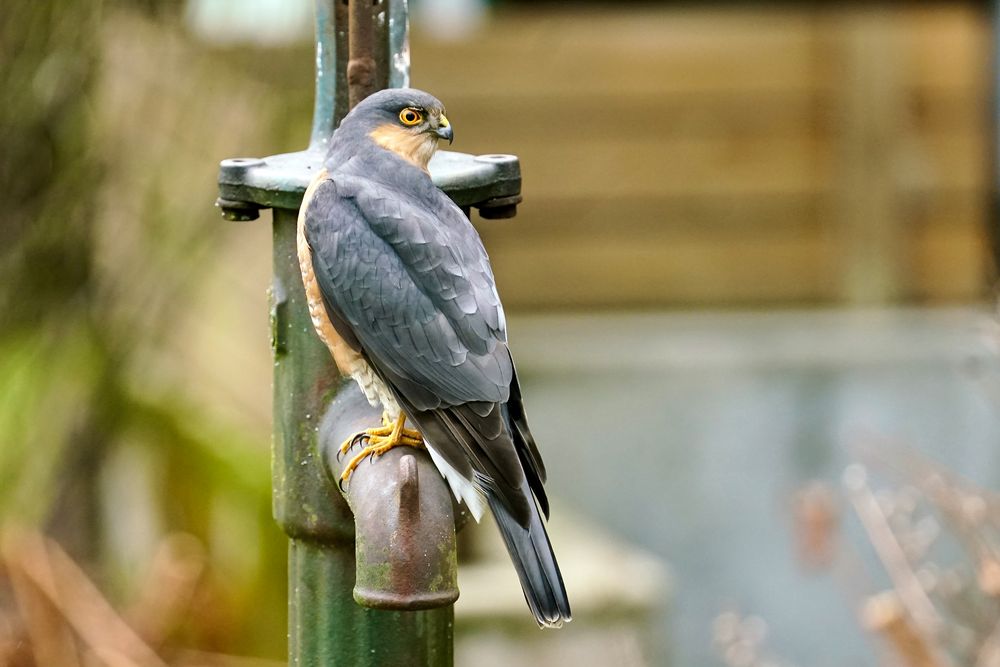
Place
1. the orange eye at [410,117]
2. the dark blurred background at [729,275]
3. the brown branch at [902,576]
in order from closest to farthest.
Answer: the orange eye at [410,117] → the brown branch at [902,576] → the dark blurred background at [729,275]

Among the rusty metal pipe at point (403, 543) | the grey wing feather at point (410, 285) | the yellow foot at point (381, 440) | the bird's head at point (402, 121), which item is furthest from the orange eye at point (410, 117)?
the rusty metal pipe at point (403, 543)

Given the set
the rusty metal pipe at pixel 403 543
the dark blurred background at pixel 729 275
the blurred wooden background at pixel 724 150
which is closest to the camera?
the rusty metal pipe at pixel 403 543

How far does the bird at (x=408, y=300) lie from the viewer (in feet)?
6.95

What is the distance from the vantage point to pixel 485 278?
2199 mm

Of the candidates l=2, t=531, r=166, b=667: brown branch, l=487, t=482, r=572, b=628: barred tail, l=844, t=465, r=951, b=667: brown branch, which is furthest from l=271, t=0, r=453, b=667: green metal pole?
l=844, t=465, r=951, b=667: brown branch

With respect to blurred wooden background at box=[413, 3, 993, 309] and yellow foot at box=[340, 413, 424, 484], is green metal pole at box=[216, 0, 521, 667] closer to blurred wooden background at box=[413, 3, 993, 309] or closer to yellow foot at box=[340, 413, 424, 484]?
yellow foot at box=[340, 413, 424, 484]

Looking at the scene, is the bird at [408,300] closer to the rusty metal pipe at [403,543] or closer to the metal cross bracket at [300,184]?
the metal cross bracket at [300,184]

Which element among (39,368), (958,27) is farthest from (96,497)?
(958,27)

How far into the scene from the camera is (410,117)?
2.23 m

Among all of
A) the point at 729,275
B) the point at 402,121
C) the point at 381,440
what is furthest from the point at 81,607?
the point at 729,275

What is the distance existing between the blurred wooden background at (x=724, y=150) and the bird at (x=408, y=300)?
4071mm

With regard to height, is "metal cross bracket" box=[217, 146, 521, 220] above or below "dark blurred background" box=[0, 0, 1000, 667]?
above

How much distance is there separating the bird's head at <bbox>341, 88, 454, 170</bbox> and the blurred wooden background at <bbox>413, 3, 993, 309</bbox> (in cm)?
401

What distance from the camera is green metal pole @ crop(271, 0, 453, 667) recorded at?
2.24 metres
